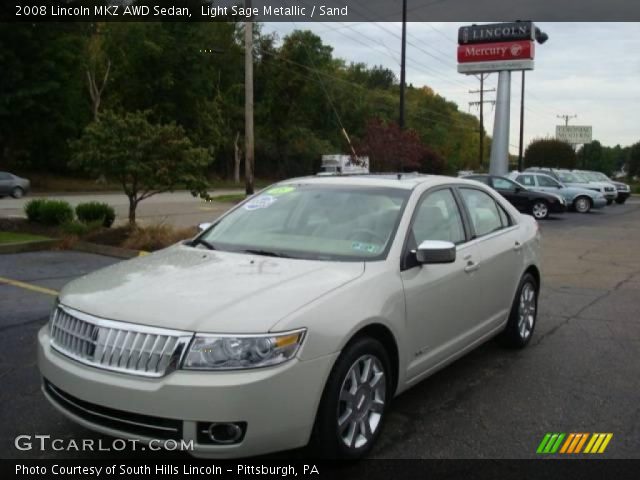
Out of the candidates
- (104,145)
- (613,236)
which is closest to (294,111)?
(613,236)

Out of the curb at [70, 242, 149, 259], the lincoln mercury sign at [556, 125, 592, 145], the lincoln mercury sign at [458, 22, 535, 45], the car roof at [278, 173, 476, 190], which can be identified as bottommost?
the curb at [70, 242, 149, 259]

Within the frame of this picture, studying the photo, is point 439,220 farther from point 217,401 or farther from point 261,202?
point 217,401

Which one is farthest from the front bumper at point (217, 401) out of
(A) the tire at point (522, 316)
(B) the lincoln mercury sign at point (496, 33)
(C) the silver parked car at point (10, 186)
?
(B) the lincoln mercury sign at point (496, 33)

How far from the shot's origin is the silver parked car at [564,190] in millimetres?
24969

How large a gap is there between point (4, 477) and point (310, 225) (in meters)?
2.34

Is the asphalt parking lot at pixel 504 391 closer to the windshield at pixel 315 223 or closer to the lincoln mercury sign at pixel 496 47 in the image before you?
the windshield at pixel 315 223

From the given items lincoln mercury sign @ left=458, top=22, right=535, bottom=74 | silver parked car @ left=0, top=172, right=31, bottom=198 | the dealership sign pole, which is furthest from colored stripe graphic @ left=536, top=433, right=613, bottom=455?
lincoln mercury sign @ left=458, top=22, right=535, bottom=74

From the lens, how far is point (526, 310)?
5.96m

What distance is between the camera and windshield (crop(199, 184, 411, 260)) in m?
4.18

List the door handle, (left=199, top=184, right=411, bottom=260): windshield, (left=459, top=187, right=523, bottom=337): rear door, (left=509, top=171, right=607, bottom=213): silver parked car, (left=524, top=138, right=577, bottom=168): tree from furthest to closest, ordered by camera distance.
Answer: (left=524, top=138, right=577, bottom=168): tree < (left=509, top=171, right=607, bottom=213): silver parked car < (left=459, top=187, right=523, bottom=337): rear door < the door handle < (left=199, top=184, right=411, bottom=260): windshield

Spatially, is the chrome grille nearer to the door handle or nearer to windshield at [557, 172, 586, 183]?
the door handle

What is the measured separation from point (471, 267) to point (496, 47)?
1503 inches

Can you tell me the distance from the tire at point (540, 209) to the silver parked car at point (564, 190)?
2463 millimetres

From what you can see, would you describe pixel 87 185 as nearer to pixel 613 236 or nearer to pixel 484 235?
pixel 613 236
